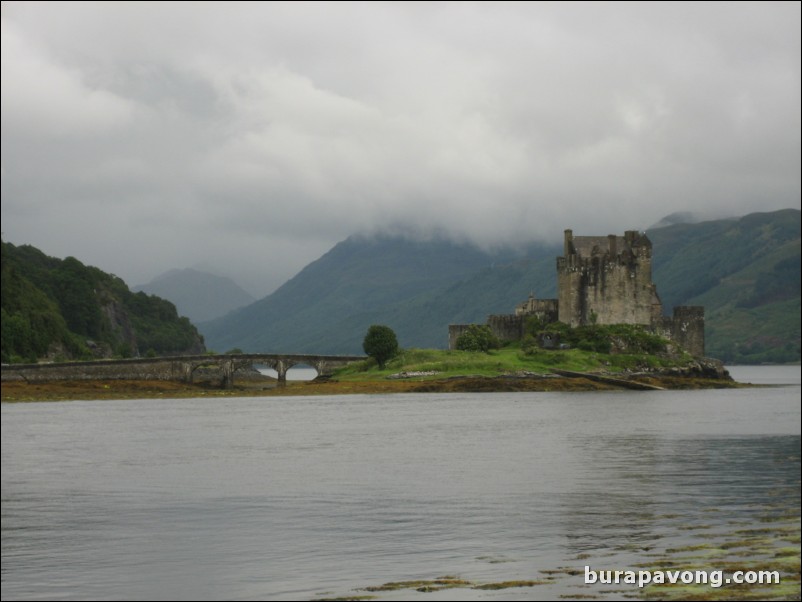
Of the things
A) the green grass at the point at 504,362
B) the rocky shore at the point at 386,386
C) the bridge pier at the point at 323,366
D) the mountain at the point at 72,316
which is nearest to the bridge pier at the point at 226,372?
the bridge pier at the point at 323,366

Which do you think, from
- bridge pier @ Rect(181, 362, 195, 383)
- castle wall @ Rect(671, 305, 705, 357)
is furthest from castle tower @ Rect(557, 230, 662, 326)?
bridge pier @ Rect(181, 362, 195, 383)

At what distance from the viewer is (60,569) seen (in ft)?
87.8

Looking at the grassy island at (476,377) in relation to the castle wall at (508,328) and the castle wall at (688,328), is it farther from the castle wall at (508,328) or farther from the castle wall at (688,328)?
the castle wall at (508,328)

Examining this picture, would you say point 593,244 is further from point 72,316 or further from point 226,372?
point 72,316

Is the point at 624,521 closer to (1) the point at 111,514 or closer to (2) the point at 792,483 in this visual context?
(2) the point at 792,483

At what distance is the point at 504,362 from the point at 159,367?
34959 millimetres

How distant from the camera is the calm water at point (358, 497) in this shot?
26172mm

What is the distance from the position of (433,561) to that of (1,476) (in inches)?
986

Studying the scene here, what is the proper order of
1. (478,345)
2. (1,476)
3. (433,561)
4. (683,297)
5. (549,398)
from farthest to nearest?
(683,297) < (478,345) < (549,398) < (1,476) < (433,561)

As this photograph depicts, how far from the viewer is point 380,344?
11412 cm

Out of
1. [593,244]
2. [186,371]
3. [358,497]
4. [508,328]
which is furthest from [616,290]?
[358,497]

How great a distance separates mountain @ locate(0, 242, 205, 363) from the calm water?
159ft

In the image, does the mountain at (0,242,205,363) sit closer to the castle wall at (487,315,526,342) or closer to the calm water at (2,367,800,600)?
the castle wall at (487,315,526,342)

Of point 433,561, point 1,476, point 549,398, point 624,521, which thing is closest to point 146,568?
point 433,561
